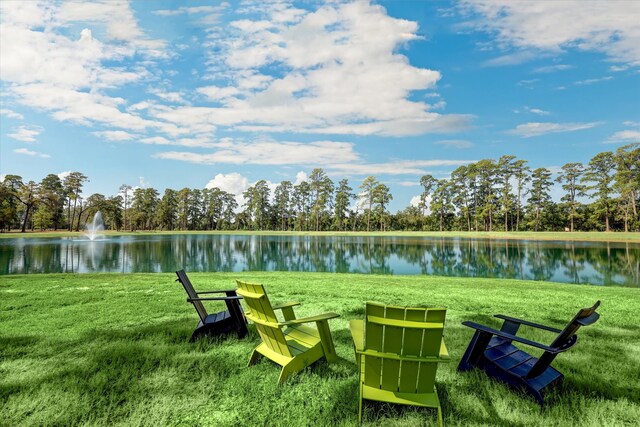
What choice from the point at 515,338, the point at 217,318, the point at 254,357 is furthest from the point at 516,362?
the point at 217,318

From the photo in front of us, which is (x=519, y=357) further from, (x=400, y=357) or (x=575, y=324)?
(x=400, y=357)

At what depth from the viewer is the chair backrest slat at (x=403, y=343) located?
281 centimetres

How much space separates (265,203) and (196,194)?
19.8 meters

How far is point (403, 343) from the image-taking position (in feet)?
9.40

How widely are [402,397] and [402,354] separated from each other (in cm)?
42

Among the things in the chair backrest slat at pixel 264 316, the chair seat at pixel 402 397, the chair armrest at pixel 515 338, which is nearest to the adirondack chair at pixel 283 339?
the chair backrest slat at pixel 264 316

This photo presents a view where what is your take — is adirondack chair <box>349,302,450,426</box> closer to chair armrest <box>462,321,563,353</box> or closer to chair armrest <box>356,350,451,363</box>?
chair armrest <box>356,350,451,363</box>

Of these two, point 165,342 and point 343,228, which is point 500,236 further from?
point 165,342

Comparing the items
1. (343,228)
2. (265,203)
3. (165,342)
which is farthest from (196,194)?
(165,342)

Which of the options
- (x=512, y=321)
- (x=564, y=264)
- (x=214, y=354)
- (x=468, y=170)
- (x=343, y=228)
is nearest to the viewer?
(x=512, y=321)

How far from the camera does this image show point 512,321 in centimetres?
385

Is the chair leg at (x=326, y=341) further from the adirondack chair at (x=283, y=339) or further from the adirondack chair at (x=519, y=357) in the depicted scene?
the adirondack chair at (x=519, y=357)

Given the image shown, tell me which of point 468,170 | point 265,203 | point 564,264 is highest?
point 468,170

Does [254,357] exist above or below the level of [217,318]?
below
